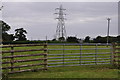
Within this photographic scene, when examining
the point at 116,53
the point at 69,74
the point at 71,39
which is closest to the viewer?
the point at 69,74

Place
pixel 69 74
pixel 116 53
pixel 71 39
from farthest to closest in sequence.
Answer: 1. pixel 71 39
2. pixel 116 53
3. pixel 69 74

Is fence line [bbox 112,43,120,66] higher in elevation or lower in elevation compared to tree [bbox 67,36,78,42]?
lower

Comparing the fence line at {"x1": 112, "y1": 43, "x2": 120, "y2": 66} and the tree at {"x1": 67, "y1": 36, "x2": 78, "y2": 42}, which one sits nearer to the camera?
the fence line at {"x1": 112, "y1": 43, "x2": 120, "y2": 66}

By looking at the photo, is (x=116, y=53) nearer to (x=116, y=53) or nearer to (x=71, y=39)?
(x=116, y=53)

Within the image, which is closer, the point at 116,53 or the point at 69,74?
the point at 69,74

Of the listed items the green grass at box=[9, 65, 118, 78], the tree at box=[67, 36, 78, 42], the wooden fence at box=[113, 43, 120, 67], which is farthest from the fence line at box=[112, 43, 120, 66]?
the tree at box=[67, 36, 78, 42]

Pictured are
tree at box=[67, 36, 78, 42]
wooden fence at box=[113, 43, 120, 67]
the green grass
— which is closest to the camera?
the green grass

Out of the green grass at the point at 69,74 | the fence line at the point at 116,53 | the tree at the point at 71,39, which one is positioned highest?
the tree at the point at 71,39

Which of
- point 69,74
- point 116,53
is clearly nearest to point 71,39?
point 116,53

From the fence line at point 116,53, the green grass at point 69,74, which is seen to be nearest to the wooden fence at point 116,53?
the fence line at point 116,53

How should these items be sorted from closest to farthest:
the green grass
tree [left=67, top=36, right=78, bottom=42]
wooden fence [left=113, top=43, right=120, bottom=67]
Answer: the green grass, wooden fence [left=113, top=43, right=120, bottom=67], tree [left=67, top=36, right=78, bottom=42]

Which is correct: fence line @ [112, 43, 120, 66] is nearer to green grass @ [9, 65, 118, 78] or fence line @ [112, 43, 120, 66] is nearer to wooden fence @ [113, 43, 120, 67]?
wooden fence @ [113, 43, 120, 67]

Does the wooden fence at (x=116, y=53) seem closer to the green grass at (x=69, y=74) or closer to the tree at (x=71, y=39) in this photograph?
the green grass at (x=69, y=74)

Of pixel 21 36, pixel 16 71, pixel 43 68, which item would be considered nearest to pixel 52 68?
pixel 43 68
